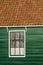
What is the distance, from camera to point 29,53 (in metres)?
16.0

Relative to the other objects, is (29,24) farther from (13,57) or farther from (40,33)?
(13,57)

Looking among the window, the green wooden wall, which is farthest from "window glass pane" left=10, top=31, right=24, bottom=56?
the green wooden wall

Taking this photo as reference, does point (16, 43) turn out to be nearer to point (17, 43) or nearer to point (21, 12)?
point (17, 43)

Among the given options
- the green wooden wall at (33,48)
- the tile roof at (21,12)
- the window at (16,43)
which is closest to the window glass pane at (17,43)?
the window at (16,43)

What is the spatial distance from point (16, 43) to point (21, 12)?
1.98 metres

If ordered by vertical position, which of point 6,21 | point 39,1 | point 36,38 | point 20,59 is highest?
point 39,1

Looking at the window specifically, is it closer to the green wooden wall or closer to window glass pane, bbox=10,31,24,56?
window glass pane, bbox=10,31,24,56

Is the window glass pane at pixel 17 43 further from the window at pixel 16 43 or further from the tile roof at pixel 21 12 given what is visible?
the tile roof at pixel 21 12

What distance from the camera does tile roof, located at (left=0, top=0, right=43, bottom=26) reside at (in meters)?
16.4

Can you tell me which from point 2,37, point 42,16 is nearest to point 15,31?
point 2,37

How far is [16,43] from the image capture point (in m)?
16.3

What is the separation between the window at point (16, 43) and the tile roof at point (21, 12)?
1.85 ft

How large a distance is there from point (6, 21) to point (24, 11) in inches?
50.7

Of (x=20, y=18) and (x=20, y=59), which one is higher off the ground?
(x=20, y=18)
